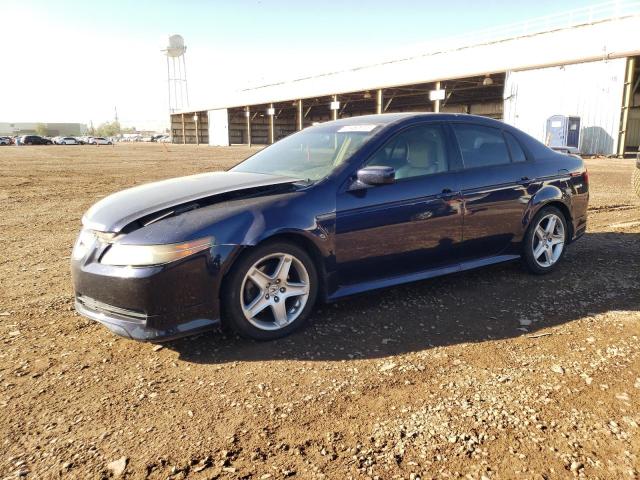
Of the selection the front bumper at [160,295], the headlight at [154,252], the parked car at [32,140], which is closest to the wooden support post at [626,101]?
the front bumper at [160,295]

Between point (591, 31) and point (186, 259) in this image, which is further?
point (591, 31)

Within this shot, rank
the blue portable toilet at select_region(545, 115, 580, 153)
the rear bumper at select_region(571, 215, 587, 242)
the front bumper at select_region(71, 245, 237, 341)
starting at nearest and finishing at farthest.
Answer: the front bumper at select_region(71, 245, 237, 341)
the rear bumper at select_region(571, 215, 587, 242)
the blue portable toilet at select_region(545, 115, 580, 153)

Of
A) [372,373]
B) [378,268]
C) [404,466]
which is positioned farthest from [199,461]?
[378,268]

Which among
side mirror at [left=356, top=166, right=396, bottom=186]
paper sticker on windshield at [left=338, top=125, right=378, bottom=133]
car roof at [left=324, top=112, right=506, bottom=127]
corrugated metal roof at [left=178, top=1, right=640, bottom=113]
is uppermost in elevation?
corrugated metal roof at [left=178, top=1, right=640, bottom=113]

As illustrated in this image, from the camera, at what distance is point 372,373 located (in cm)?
306

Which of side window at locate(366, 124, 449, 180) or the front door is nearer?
the front door

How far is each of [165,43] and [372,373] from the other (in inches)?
4248

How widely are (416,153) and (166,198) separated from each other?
206 cm

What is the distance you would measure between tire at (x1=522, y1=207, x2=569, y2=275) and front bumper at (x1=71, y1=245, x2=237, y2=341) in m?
3.11

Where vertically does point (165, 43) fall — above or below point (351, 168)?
above

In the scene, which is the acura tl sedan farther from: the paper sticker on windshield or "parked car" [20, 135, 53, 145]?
"parked car" [20, 135, 53, 145]

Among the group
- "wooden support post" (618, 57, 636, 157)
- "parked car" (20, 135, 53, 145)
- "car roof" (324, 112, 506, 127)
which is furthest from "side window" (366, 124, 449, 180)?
"parked car" (20, 135, 53, 145)

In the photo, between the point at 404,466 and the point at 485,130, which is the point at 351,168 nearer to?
the point at 485,130

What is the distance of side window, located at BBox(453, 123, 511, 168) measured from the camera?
4.53m
